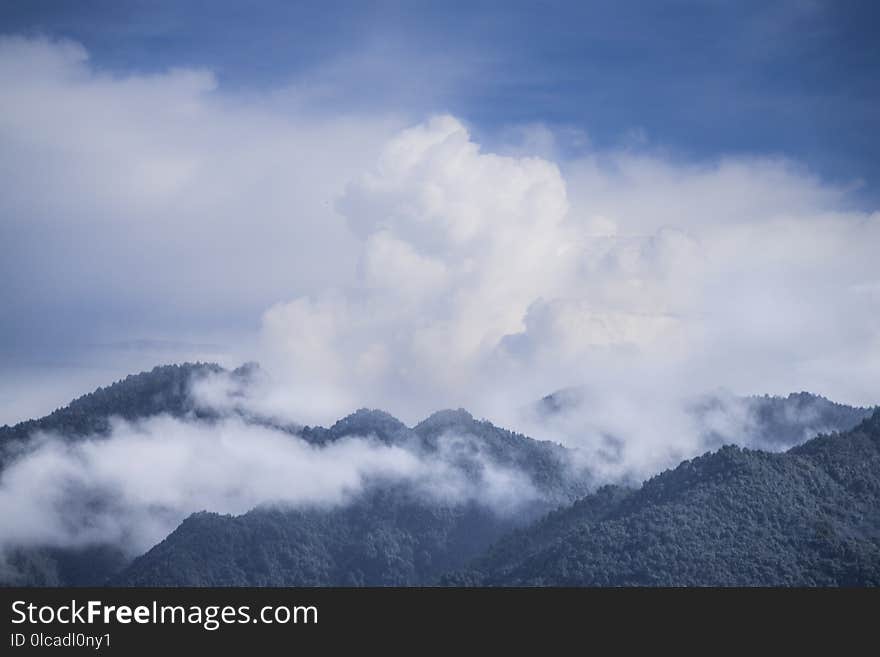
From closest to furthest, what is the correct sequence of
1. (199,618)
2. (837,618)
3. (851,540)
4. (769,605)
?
(199,618) < (837,618) < (769,605) < (851,540)

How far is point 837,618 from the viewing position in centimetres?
4753

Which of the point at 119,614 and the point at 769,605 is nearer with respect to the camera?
the point at 119,614

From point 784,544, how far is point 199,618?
167506mm

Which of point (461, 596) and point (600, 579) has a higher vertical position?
point (600, 579)

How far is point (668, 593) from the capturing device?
50.5 meters

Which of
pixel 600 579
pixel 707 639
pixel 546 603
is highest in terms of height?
pixel 600 579

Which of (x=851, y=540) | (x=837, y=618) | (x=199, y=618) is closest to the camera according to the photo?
(x=199, y=618)

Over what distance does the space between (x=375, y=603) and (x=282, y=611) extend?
4712mm

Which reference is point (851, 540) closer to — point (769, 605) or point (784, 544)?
point (784, 544)

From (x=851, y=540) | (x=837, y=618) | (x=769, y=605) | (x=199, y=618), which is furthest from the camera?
(x=851, y=540)

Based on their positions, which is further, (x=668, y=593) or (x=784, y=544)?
(x=784, y=544)

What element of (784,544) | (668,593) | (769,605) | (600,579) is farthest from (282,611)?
(784,544)

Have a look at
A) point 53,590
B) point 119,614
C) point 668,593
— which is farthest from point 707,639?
A: point 53,590

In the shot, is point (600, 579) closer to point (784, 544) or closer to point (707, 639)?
point (784, 544)
